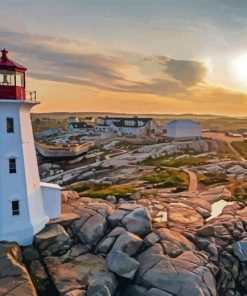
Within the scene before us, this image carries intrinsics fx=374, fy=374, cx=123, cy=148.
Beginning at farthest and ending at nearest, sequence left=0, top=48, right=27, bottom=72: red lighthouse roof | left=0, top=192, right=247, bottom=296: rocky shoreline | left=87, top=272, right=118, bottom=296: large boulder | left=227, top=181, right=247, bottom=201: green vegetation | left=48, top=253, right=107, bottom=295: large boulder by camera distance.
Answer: left=227, top=181, right=247, bottom=201: green vegetation → left=0, top=48, right=27, bottom=72: red lighthouse roof → left=48, top=253, right=107, bottom=295: large boulder → left=0, top=192, right=247, bottom=296: rocky shoreline → left=87, top=272, right=118, bottom=296: large boulder

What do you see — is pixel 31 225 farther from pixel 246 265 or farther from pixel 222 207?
pixel 222 207

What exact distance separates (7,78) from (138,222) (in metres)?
10.4

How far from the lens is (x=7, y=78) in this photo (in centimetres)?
1894

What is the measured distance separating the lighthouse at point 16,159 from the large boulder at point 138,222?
494cm

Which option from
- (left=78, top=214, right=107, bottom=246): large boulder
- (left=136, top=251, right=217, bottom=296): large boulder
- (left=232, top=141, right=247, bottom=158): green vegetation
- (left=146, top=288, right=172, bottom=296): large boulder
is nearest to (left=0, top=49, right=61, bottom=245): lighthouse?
(left=78, top=214, right=107, bottom=246): large boulder

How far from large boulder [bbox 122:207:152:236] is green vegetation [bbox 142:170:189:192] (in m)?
13.6

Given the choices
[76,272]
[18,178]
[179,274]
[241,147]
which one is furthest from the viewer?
[241,147]

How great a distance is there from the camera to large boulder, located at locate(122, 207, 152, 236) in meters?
20.7

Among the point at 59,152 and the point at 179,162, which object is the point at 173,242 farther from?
the point at 59,152

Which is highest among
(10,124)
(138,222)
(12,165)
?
(10,124)

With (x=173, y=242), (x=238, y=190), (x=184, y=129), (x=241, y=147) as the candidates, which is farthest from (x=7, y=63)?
(x=184, y=129)

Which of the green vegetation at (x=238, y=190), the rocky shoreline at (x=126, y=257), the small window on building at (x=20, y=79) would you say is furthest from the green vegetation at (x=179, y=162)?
the small window on building at (x=20, y=79)

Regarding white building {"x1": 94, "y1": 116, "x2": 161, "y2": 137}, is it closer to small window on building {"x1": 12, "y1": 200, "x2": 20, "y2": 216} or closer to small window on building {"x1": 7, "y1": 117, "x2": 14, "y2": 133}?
small window on building {"x1": 12, "y1": 200, "x2": 20, "y2": 216}

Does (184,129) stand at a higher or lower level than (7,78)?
lower
